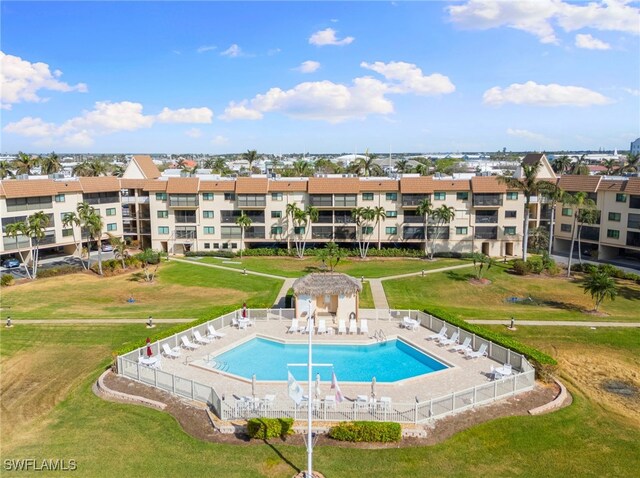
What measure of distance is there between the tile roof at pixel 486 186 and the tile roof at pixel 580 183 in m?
11.1

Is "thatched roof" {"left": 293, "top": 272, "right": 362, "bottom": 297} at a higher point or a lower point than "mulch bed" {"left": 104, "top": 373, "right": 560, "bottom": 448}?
higher

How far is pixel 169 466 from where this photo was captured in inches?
795

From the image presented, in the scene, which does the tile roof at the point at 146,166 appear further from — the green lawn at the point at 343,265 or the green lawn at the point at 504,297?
the green lawn at the point at 504,297

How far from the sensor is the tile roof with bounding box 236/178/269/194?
68.8m

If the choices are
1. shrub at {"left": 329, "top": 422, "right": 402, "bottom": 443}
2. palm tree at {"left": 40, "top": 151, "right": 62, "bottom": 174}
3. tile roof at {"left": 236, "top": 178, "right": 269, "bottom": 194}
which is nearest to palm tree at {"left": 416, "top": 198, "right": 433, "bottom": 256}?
tile roof at {"left": 236, "top": 178, "right": 269, "bottom": 194}

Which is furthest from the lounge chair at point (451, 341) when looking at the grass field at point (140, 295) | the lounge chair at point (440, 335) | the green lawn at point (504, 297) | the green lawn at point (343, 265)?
the green lawn at point (343, 265)

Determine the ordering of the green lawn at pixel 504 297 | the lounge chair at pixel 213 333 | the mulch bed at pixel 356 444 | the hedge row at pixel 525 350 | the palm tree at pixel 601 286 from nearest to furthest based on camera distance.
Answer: the mulch bed at pixel 356 444 < the hedge row at pixel 525 350 < the lounge chair at pixel 213 333 < the palm tree at pixel 601 286 < the green lawn at pixel 504 297

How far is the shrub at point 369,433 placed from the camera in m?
22.0

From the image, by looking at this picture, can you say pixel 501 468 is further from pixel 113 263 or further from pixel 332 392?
pixel 113 263

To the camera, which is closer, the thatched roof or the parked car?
the thatched roof

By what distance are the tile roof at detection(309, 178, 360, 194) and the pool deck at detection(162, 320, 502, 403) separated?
110ft

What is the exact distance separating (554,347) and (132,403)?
27607 mm

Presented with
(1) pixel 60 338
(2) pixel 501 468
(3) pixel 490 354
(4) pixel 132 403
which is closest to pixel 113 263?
(1) pixel 60 338

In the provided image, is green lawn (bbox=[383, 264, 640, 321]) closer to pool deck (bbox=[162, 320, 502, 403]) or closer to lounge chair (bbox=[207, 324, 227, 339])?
pool deck (bbox=[162, 320, 502, 403])
